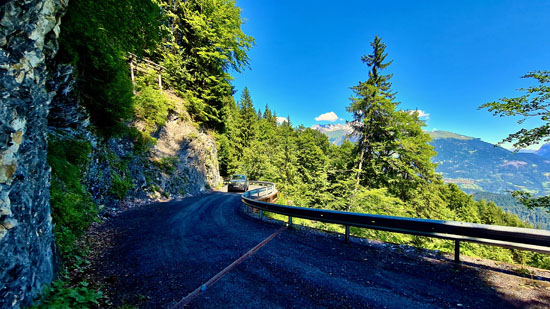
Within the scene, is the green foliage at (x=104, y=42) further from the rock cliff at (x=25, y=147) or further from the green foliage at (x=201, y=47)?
the green foliage at (x=201, y=47)

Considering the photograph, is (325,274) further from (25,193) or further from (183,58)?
(183,58)

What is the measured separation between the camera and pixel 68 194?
5.78 meters

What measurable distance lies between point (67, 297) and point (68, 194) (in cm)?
421

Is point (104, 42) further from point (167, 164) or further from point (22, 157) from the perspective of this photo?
point (167, 164)

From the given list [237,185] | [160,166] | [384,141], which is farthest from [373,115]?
[160,166]

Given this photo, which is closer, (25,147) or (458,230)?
(25,147)

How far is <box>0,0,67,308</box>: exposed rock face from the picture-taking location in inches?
91.2

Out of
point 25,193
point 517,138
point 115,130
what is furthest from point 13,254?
point 517,138

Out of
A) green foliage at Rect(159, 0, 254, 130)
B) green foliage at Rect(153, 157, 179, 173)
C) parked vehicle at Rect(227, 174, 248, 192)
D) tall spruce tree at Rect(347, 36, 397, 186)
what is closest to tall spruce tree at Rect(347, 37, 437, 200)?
tall spruce tree at Rect(347, 36, 397, 186)

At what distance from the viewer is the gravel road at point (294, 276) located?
113 inches

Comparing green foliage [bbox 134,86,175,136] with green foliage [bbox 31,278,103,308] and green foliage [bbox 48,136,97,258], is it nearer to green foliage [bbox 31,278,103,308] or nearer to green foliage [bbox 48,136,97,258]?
green foliage [bbox 48,136,97,258]

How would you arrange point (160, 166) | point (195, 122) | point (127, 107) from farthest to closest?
1. point (195, 122)
2. point (160, 166)
3. point (127, 107)

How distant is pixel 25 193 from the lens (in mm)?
2803

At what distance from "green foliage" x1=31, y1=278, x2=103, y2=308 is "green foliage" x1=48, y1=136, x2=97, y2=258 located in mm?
1428
